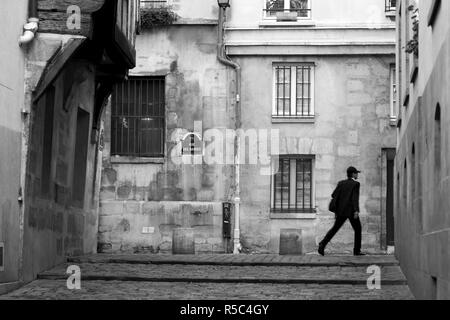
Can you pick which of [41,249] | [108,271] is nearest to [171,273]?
[108,271]

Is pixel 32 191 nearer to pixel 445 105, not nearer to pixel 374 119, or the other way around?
pixel 445 105

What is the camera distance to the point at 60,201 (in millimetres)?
16969

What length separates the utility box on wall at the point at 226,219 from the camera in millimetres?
25234

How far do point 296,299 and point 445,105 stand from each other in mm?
4342

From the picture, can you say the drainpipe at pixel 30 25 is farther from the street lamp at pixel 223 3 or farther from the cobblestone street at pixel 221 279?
the street lamp at pixel 223 3

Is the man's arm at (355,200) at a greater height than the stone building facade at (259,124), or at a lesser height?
lesser

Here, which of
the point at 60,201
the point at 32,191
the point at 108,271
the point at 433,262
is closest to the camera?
the point at 433,262

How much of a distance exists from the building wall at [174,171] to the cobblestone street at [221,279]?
6.89m

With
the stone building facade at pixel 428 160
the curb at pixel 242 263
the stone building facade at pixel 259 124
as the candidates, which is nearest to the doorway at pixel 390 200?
the stone building facade at pixel 259 124

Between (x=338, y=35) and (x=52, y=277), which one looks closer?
(x=52, y=277)

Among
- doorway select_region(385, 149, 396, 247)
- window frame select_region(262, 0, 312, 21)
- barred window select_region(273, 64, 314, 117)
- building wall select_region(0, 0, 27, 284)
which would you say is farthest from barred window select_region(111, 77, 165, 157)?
building wall select_region(0, 0, 27, 284)

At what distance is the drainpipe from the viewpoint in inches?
542

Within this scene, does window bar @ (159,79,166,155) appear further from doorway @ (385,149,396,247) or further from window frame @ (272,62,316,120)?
doorway @ (385,149,396,247)

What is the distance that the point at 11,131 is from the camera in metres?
13.3
